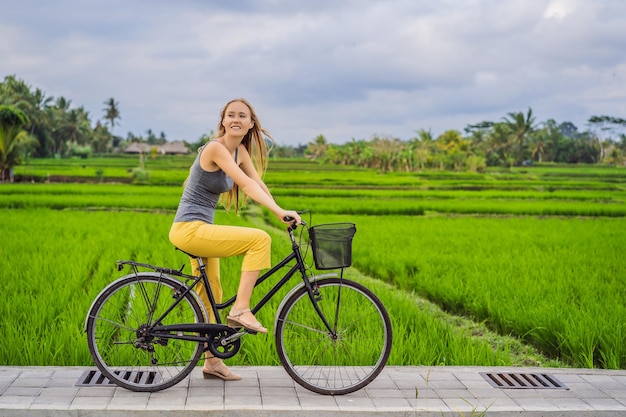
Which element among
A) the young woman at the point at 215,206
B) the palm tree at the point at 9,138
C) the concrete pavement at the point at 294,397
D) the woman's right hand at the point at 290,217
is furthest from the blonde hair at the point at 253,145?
the palm tree at the point at 9,138

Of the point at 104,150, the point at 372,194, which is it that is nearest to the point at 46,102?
the point at 104,150

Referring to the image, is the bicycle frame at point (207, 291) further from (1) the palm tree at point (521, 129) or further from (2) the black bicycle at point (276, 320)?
(1) the palm tree at point (521, 129)

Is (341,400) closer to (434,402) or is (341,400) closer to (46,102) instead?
(434,402)

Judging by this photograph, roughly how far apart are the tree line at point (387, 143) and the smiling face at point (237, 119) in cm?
3364

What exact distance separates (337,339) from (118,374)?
1.11m

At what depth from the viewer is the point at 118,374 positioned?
3295mm

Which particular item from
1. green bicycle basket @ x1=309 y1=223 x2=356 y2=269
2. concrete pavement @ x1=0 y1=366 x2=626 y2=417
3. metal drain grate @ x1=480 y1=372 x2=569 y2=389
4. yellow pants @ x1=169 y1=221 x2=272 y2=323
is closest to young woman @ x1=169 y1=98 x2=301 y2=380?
yellow pants @ x1=169 y1=221 x2=272 y2=323

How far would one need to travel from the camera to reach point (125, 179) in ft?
119

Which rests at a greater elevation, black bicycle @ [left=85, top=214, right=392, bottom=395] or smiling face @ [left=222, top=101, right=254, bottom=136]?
smiling face @ [left=222, top=101, right=254, bottom=136]

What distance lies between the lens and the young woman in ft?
10.3

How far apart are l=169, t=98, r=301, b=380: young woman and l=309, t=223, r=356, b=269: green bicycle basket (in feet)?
0.48

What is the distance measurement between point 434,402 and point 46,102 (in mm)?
55250

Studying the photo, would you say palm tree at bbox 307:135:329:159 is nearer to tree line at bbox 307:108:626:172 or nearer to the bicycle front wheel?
tree line at bbox 307:108:626:172

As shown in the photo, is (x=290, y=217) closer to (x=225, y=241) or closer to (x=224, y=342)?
(x=225, y=241)
